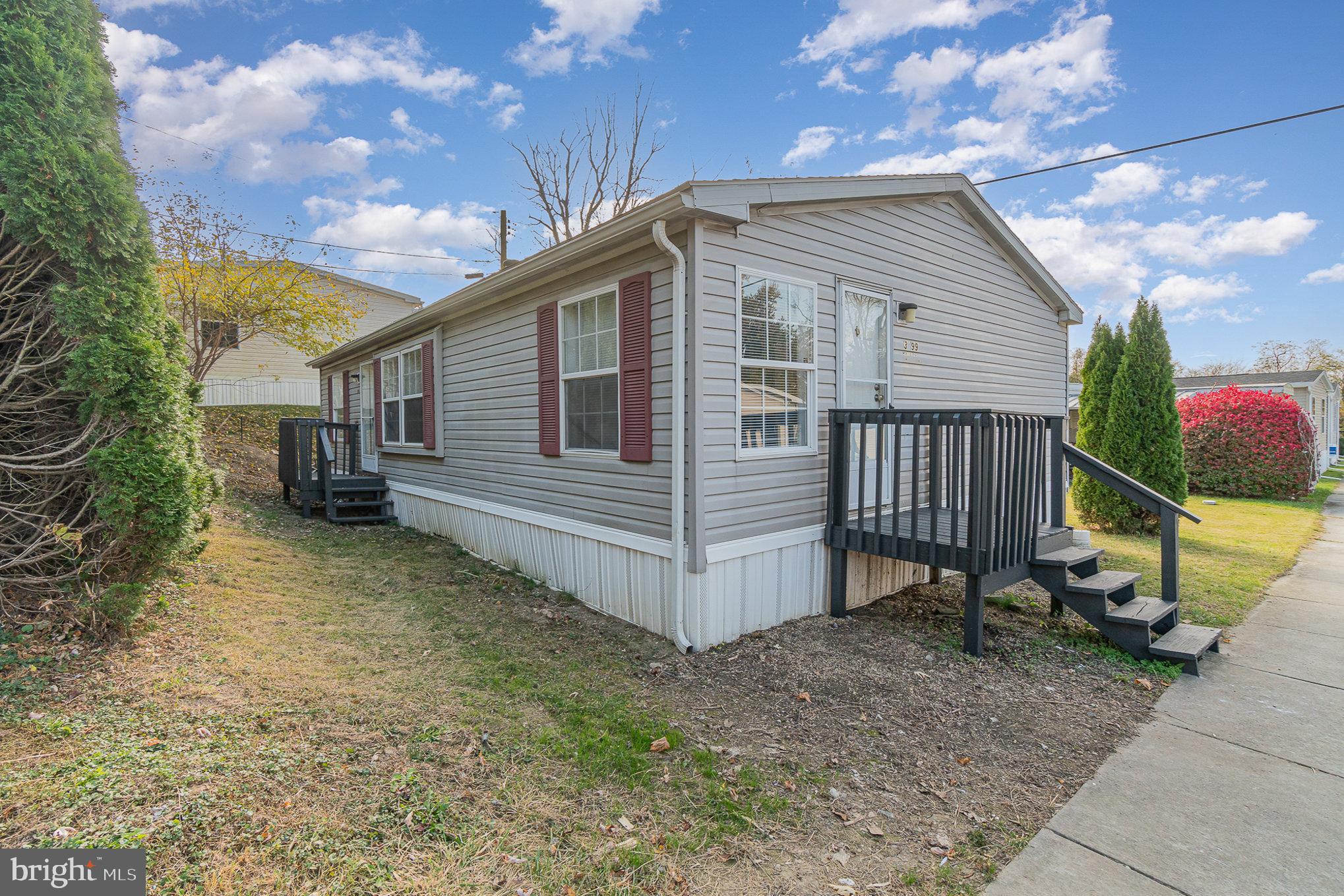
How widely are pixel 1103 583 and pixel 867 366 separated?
8.08 ft

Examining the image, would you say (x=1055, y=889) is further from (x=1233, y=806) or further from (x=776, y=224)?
(x=776, y=224)

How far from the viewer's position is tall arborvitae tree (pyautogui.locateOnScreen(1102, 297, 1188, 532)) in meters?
8.73

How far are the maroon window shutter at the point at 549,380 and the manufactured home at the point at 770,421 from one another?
2cm

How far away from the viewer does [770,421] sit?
4.55 m

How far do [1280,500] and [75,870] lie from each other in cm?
1838

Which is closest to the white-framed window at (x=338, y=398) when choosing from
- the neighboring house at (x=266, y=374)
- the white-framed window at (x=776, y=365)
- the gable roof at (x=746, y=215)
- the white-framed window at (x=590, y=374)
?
the gable roof at (x=746, y=215)

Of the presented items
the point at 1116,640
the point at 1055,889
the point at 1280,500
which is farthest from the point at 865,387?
the point at 1280,500

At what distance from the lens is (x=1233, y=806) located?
2580mm

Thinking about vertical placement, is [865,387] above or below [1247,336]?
below

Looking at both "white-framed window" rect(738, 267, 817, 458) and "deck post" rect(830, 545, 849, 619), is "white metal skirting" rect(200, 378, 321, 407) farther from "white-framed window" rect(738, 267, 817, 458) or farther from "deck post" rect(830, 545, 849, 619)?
"deck post" rect(830, 545, 849, 619)

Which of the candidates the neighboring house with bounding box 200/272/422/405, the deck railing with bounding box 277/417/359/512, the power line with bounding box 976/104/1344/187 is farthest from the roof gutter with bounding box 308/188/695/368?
the neighboring house with bounding box 200/272/422/405

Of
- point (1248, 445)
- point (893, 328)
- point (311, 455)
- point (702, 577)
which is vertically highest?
point (893, 328)

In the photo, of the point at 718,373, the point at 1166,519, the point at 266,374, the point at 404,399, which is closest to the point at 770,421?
the point at 718,373

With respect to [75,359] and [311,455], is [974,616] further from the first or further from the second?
[311,455]
